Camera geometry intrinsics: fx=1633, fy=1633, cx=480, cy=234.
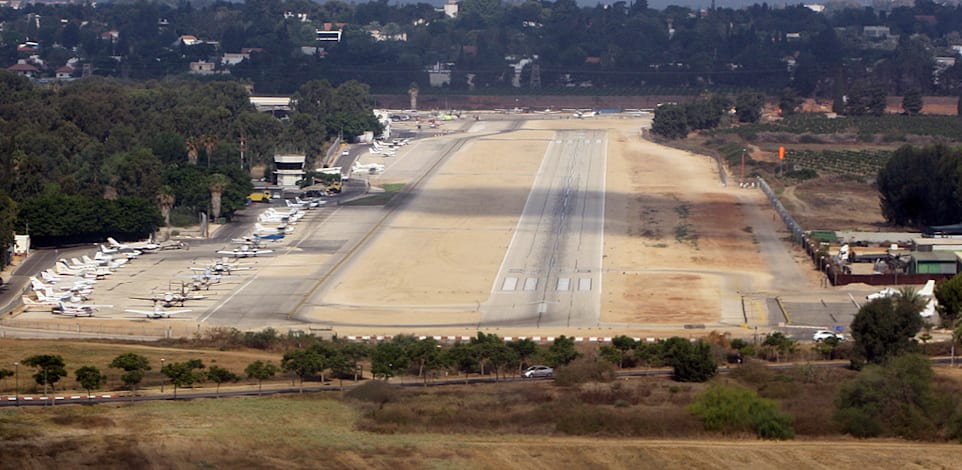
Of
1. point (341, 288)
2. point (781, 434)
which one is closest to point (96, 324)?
point (341, 288)

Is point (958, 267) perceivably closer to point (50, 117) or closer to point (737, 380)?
point (737, 380)

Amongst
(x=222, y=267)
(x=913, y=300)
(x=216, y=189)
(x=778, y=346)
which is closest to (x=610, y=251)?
(x=222, y=267)

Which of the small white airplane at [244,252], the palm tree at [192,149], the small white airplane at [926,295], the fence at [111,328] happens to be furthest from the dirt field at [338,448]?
the palm tree at [192,149]

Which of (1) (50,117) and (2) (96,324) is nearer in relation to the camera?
(2) (96,324)

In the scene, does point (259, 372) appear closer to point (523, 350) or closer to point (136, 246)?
point (523, 350)

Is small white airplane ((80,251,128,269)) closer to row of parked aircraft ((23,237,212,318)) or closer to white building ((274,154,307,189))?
row of parked aircraft ((23,237,212,318))

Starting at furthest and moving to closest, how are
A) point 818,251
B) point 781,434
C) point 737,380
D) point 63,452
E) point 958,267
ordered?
point 818,251
point 958,267
point 737,380
point 781,434
point 63,452
